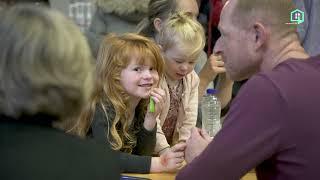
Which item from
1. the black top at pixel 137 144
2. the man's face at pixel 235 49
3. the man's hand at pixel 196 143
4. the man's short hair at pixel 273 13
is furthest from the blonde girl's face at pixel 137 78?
the man's short hair at pixel 273 13

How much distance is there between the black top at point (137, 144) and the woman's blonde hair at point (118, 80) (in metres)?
0.02

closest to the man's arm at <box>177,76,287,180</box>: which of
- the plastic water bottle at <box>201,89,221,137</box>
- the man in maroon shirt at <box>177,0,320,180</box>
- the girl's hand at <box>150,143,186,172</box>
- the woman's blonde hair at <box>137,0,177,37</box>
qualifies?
the man in maroon shirt at <box>177,0,320,180</box>

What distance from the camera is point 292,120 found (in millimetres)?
1356

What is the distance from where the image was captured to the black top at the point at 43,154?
1.14 meters

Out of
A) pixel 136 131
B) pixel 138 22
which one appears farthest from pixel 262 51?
pixel 138 22

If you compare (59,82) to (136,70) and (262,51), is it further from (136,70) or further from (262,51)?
(136,70)

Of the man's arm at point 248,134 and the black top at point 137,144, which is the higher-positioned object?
the man's arm at point 248,134

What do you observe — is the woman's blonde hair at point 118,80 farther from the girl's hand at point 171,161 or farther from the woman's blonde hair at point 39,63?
the woman's blonde hair at point 39,63

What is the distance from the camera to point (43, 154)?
1159mm

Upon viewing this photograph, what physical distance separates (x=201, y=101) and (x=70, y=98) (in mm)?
1686

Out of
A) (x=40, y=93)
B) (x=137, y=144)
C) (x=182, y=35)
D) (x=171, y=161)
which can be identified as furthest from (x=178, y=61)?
(x=40, y=93)

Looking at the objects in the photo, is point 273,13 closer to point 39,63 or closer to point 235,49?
point 235,49

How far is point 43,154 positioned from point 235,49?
72 cm

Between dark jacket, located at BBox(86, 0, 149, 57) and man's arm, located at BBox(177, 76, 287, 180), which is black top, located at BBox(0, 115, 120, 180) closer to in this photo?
man's arm, located at BBox(177, 76, 287, 180)
